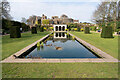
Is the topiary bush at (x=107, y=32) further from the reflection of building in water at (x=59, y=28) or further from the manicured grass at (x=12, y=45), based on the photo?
the reflection of building in water at (x=59, y=28)

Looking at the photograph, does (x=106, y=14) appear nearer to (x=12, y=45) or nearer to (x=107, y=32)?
(x=107, y=32)

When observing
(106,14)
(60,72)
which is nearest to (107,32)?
(60,72)

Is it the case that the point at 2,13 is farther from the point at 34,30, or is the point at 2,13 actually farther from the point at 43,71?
the point at 43,71

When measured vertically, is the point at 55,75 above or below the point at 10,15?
below

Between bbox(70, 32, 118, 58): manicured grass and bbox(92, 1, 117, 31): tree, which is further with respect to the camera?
bbox(92, 1, 117, 31): tree

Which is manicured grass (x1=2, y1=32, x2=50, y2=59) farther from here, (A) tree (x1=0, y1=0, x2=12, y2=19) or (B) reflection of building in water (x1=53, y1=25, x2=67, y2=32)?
(B) reflection of building in water (x1=53, y1=25, x2=67, y2=32)

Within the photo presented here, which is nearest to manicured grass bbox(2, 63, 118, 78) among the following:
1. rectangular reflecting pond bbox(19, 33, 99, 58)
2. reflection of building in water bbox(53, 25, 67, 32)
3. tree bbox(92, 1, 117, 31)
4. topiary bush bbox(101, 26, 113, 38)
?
rectangular reflecting pond bbox(19, 33, 99, 58)

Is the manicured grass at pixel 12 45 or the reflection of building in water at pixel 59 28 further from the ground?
the reflection of building in water at pixel 59 28

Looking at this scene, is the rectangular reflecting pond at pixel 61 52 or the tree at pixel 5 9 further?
the tree at pixel 5 9

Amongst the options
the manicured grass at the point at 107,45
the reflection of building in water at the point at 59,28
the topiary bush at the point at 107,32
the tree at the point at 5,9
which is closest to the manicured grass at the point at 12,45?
the manicured grass at the point at 107,45

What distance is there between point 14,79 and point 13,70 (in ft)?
2.11

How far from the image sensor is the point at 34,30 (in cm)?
2094

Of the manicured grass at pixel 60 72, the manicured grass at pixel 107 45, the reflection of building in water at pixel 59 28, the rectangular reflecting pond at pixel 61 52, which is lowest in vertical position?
the manicured grass at pixel 60 72

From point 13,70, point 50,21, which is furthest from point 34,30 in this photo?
point 50,21
